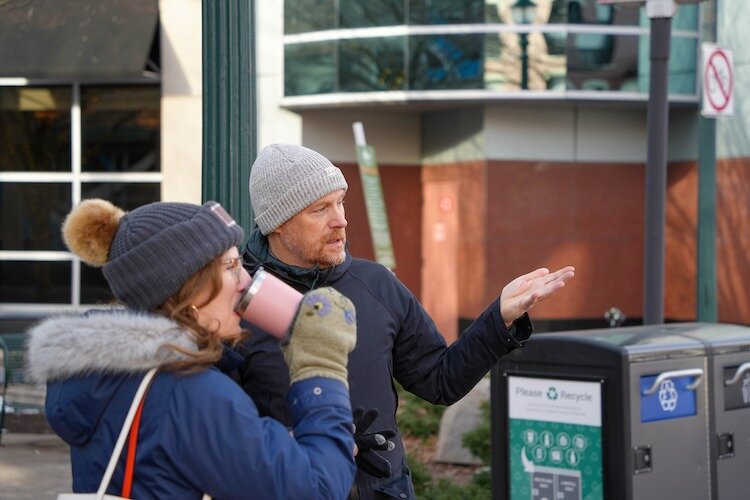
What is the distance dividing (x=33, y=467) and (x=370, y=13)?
9.94 metres

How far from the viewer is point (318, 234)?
3.39 meters

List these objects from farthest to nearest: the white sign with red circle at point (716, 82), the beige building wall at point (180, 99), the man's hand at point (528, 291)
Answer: the beige building wall at point (180, 99), the white sign with red circle at point (716, 82), the man's hand at point (528, 291)

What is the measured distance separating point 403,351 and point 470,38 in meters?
13.8

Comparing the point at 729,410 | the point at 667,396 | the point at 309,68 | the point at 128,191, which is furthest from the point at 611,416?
the point at 309,68

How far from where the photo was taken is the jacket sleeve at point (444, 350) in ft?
11.2

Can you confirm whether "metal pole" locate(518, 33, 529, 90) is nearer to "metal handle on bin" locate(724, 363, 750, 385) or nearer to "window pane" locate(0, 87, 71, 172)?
"window pane" locate(0, 87, 71, 172)

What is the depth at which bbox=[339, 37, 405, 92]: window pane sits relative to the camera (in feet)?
56.1

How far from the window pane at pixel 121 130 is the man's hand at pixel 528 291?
548 inches

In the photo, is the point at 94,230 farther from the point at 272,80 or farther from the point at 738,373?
the point at 272,80

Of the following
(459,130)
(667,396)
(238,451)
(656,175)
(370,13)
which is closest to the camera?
(238,451)

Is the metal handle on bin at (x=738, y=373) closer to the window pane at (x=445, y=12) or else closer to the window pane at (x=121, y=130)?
the window pane at (x=445, y=12)

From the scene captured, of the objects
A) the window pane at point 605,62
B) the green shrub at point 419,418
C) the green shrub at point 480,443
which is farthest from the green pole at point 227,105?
the window pane at point 605,62

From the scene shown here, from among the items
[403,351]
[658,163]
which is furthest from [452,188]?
[403,351]

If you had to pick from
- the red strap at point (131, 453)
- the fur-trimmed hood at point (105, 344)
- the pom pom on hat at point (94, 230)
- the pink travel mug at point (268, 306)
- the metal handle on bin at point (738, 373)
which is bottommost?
the metal handle on bin at point (738, 373)
